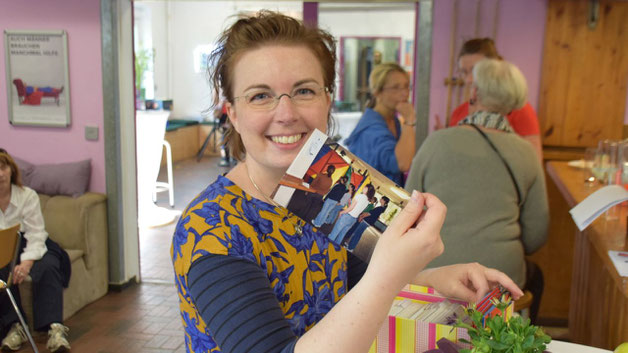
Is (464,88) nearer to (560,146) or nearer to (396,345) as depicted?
(560,146)

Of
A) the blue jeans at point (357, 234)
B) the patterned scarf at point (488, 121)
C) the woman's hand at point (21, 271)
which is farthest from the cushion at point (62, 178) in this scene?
the blue jeans at point (357, 234)

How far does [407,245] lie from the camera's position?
35.7 inches

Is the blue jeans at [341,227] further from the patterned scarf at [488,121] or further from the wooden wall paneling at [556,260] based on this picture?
the wooden wall paneling at [556,260]

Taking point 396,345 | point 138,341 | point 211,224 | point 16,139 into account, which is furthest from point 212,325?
point 16,139

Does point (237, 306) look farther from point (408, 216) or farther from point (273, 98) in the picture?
point (273, 98)

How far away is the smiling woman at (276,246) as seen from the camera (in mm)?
904

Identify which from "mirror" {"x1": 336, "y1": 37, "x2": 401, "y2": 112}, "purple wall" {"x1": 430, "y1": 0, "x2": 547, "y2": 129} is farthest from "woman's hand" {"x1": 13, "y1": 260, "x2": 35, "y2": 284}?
"mirror" {"x1": 336, "y1": 37, "x2": 401, "y2": 112}

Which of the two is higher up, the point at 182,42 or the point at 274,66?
the point at 182,42

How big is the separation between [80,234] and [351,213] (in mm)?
3948

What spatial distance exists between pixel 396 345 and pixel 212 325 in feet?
1.28

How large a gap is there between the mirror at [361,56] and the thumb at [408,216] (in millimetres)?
9069

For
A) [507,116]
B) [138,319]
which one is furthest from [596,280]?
[138,319]

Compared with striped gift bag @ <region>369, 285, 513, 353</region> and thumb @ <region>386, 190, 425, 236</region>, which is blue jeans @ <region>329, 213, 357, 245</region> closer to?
thumb @ <region>386, 190, 425, 236</region>

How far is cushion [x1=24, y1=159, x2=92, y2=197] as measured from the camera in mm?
4602
